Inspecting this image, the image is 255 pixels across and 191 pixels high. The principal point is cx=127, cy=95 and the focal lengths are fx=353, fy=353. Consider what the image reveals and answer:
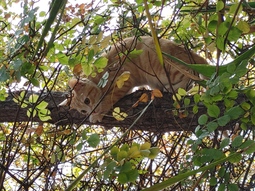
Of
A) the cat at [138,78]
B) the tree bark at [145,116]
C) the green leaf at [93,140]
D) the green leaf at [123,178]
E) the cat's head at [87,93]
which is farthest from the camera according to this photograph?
the cat's head at [87,93]

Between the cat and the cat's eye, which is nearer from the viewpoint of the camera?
the cat

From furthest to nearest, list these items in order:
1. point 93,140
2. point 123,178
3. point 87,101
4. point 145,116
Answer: point 87,101 → point 145,116 → point 93,140 → point 123,178

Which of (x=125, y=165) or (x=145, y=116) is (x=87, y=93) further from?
(x=125, y=165)

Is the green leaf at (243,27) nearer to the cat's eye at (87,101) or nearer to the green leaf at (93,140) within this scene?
the green leaf at (93,140)

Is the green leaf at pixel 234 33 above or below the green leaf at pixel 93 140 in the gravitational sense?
above

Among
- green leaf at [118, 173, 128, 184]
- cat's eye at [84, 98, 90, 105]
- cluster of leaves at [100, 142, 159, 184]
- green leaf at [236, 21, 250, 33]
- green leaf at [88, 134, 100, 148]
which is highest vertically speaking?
cat's eye at [84, 98, 90, 105]

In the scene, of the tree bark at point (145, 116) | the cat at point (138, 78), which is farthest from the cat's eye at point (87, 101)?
the tree bark at point (145, 116)

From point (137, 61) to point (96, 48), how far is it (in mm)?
1226

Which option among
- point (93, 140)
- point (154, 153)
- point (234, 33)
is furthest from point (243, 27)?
point (93, 140)

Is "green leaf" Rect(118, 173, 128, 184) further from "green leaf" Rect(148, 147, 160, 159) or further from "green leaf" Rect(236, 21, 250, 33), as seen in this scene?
"green leaf" Rect(236, 21, 250, 33)

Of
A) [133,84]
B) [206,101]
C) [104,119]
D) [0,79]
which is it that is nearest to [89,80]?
[133,84]

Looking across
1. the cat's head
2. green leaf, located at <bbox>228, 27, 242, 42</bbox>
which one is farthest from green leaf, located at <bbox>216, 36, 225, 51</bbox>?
the cat's head

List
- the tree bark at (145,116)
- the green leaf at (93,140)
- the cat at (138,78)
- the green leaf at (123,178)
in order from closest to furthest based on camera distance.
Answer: the green leaf at (123,178)
the green leaf at (93,140)
the tree bark at (145,116)
the cat at (138,78)

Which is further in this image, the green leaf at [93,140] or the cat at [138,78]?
the cat at [138,78]
